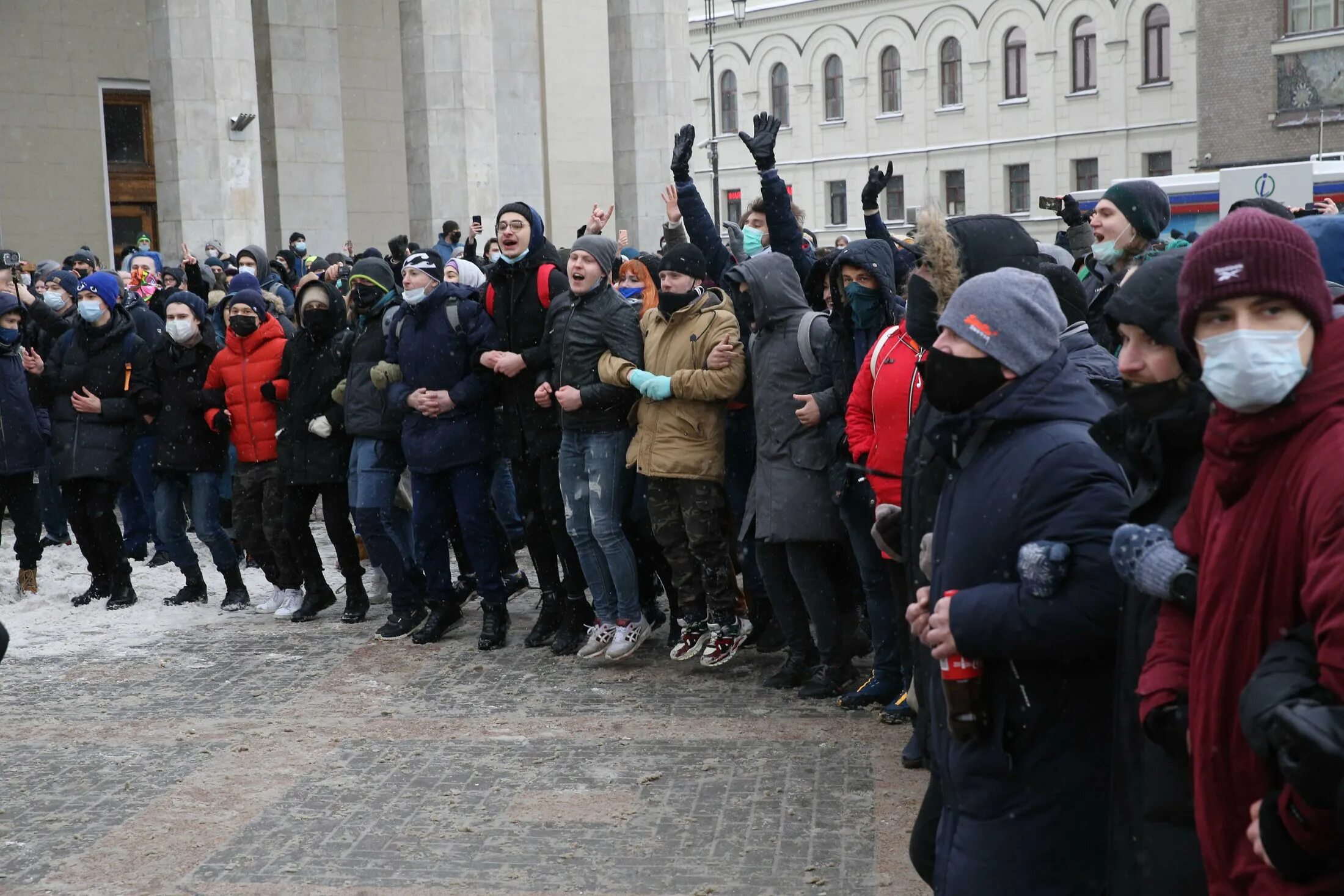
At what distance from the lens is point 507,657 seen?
8.77m

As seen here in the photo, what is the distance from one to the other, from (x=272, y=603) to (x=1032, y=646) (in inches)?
311

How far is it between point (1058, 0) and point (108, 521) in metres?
50.4

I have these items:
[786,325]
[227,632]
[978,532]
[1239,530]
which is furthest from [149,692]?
[1239,530]

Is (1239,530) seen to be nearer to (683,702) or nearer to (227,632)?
(683,702)

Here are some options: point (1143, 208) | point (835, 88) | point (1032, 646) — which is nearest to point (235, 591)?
point (1143, 208)

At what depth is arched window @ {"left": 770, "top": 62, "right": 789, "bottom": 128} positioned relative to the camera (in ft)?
203

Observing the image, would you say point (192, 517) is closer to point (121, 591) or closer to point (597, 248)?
point (121, 591)

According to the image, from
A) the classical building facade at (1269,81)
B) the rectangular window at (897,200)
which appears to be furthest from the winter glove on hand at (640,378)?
the rectangular window at (897,200)

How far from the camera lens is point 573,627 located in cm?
888

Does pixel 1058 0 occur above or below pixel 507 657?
above

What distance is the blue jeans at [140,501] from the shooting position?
37.1 ft

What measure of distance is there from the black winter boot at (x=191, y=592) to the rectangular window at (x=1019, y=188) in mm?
48186

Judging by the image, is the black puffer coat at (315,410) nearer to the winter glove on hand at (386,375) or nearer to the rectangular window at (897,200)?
the winter glove on hand at (386,375)

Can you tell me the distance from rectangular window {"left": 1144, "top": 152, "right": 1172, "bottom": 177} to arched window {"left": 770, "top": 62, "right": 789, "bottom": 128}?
15.8m
